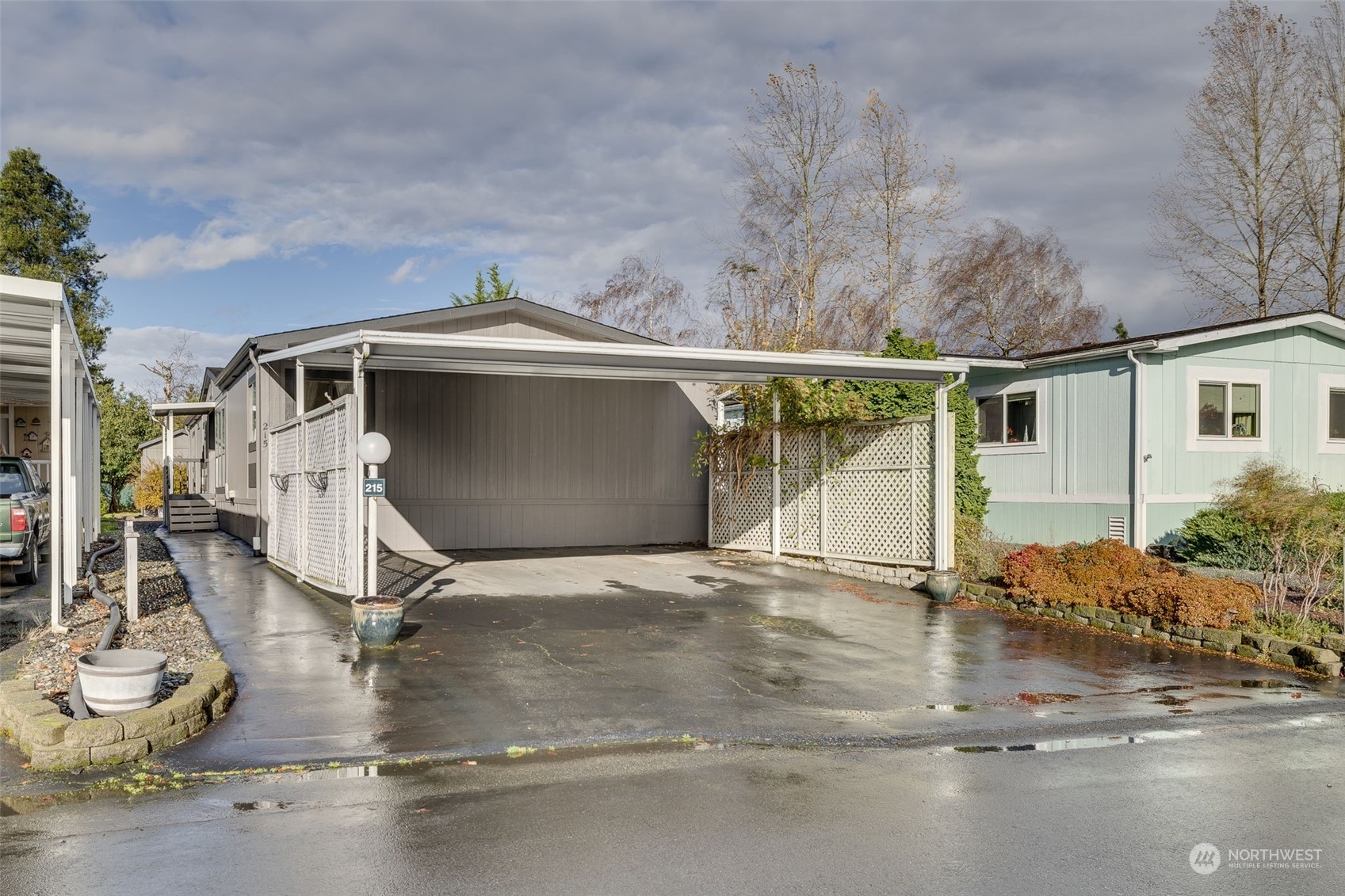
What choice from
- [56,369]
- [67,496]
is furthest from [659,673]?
[67,496]

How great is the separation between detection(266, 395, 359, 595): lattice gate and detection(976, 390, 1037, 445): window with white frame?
34.7ft

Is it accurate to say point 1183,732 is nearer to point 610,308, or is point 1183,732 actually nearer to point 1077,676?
point 1077,676

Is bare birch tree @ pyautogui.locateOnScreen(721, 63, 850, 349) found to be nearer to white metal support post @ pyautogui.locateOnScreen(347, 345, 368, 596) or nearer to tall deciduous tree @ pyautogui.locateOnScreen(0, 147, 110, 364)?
white metal support post @ pyautogui.locateOnScreen(347, 345, 368, 596)

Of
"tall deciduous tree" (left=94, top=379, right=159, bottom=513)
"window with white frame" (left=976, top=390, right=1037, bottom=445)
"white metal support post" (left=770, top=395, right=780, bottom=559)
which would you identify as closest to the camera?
"white metal support post" (left=770, top=395, right=780, bottom=559)

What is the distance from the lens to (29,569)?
38.4 feet

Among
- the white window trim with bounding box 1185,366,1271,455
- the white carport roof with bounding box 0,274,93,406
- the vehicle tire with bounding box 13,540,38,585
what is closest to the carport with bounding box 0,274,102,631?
the white carport roof with bounding box 0,274,93,406

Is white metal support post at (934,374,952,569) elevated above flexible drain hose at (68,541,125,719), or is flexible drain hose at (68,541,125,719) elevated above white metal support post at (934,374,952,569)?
white metal support post at (934,374,952,569)

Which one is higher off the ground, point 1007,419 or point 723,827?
point 1007,419

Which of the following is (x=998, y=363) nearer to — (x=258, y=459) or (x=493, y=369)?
(x=493, y=369)

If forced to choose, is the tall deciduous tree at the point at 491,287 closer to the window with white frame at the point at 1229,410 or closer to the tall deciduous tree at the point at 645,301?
the tall deciduous tree at the point at 645,301

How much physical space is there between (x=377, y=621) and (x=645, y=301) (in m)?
28.5

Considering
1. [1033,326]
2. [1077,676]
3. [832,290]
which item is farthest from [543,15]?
[1033,326]

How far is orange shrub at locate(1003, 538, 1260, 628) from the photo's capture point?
29.9 feet

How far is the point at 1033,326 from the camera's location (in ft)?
117
